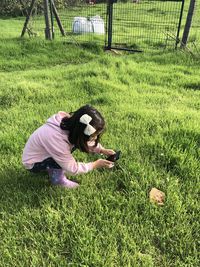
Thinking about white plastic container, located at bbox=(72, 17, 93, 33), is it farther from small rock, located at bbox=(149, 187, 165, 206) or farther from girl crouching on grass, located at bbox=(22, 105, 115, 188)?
small rock, located at bbox=(149, 187, 165, 206)

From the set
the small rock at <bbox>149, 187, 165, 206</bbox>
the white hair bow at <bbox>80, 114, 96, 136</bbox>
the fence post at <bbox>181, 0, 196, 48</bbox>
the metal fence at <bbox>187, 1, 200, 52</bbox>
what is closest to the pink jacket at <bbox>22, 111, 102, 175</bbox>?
the white hair bow at <bbox>80, 114, 96, 136</bbox>

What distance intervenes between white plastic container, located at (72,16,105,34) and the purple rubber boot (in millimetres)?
7713

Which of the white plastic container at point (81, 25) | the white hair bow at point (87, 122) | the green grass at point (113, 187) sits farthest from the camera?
the white plastic container at point (81, 25)

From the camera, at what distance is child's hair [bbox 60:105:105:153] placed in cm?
226

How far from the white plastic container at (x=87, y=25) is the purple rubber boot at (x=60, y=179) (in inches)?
304

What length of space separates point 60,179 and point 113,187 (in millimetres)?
446

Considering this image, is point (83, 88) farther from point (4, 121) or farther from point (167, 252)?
point (167, 252)

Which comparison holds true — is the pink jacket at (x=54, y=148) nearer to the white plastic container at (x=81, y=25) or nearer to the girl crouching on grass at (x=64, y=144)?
the girl crouching on grass at (x=64, y=144)

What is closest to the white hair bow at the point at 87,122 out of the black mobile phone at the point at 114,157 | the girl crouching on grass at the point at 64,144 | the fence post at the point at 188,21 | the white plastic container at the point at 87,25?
the girl crouching on grass at the point at 64,144

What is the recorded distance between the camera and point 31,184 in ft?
8.86

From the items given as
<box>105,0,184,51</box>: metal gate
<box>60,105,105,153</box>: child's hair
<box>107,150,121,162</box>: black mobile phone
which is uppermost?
<box>60,105,105,153</box>: child's hair

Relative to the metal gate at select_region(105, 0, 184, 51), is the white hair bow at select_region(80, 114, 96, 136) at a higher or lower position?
higher

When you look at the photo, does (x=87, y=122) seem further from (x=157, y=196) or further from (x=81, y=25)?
(x=81, y=25)

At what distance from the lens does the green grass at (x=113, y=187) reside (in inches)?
82.8
